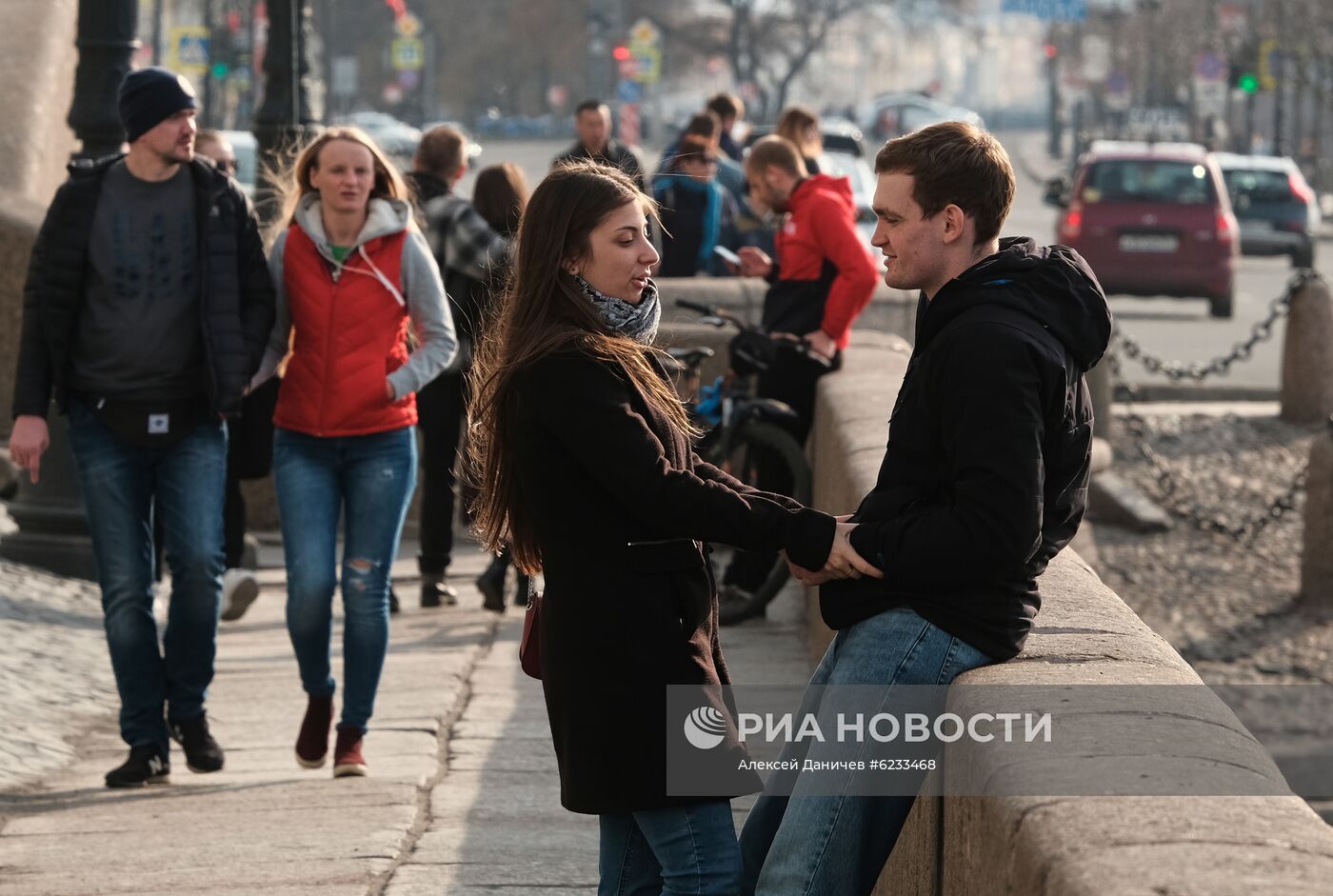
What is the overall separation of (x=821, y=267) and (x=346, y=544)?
10.1ft

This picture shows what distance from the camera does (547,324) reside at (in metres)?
3.43

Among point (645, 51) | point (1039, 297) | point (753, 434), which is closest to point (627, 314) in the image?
point (1039, 297)

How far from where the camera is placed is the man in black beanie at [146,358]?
569cm

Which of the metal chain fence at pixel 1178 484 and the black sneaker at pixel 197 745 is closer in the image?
the black sneaker at pixel 197 745

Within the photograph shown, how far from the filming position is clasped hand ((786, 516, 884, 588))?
11.0 feet

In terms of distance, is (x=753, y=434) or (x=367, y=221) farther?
(x=753, y=434)

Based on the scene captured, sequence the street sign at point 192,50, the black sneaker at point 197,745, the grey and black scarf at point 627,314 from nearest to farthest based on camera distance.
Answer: the grey and black scarf at point 627,314 < the black sneaker at point 197,745 < the street sign at point 192,50

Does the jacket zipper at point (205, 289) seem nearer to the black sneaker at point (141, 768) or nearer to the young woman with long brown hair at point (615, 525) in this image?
the black sneaker at point (141, 768)

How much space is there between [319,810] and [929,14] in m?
98.8

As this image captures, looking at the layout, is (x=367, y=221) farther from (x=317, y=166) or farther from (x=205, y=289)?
(x=205, y=289)

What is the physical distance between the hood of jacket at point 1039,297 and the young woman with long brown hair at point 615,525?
1.31 feet

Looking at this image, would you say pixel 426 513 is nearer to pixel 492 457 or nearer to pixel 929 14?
pixel 492 457

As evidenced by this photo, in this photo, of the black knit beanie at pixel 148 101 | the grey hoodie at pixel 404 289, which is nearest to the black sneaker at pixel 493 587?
the grey hoodie at pixel 404 289

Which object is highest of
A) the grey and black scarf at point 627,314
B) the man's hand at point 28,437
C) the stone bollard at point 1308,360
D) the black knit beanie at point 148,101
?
the black knit beanie at point 148,101
